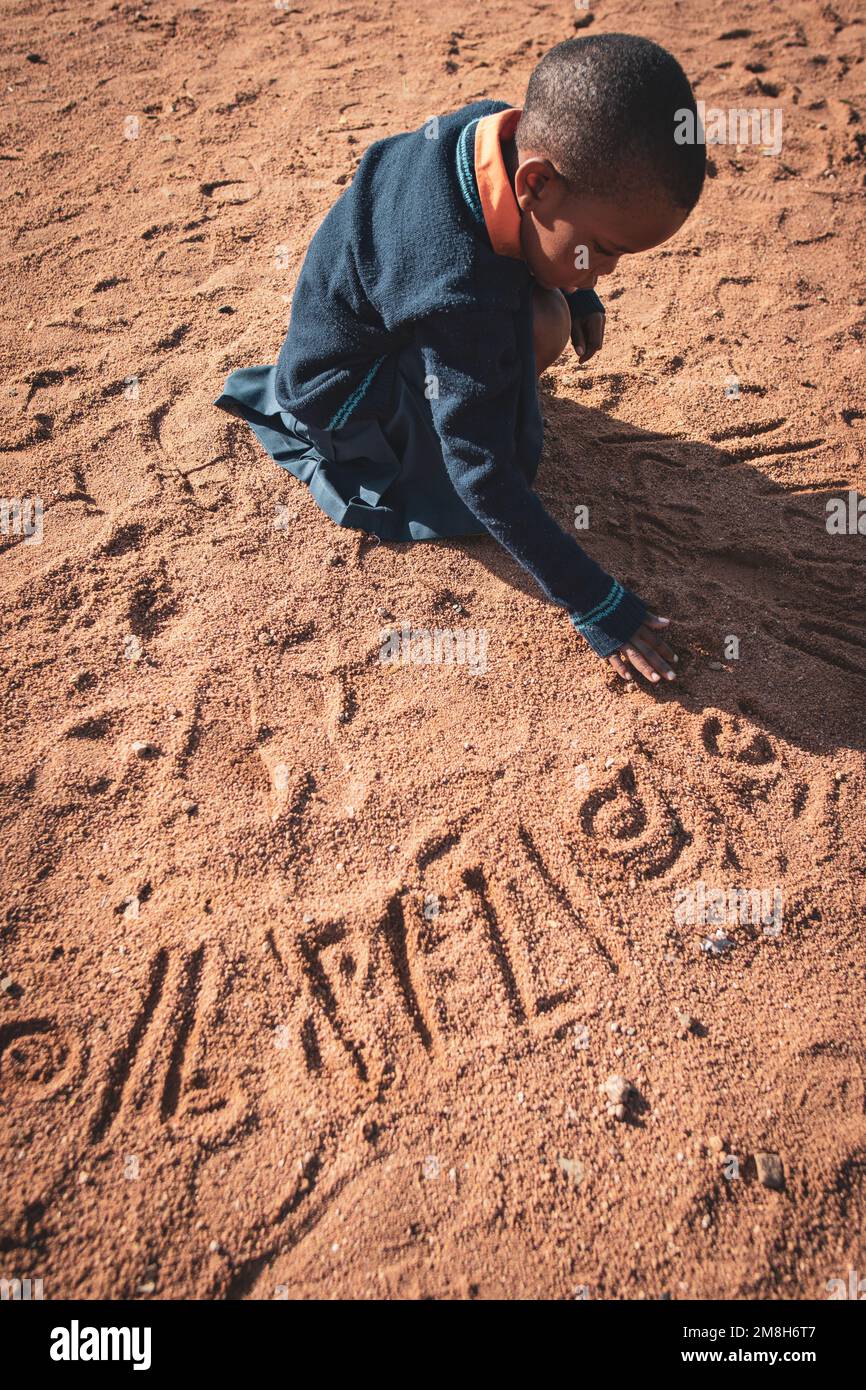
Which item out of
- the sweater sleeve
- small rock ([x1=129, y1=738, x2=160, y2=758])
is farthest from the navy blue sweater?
small rock ([x1=129, y1=738, x2=160, y2=758])

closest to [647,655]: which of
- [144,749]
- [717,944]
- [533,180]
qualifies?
[717,944]

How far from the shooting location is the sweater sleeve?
2.12 metres

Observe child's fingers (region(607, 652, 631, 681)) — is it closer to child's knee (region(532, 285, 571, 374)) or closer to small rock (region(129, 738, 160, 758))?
child's knee (region(532, 285, 571, 374))

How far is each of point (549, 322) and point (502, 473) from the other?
668 millimetres

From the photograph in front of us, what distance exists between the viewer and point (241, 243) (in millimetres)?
3850

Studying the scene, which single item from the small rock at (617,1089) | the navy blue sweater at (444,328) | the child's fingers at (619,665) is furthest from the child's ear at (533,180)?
the small rock at (617,1089)

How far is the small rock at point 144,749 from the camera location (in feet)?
7.52

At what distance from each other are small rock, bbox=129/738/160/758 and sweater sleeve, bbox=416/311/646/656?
1050 mm

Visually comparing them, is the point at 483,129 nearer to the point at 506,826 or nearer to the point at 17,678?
the point at 506,826

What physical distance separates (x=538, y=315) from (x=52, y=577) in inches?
65.1

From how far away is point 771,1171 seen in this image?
68.4 inches

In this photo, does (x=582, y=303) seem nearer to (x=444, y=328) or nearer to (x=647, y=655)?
(x=444, y=328)

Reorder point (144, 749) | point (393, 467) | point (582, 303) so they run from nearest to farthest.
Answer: point (144, 749), point (393, 467), point (582, 303)

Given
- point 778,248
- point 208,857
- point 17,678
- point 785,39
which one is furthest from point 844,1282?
point 785,39
